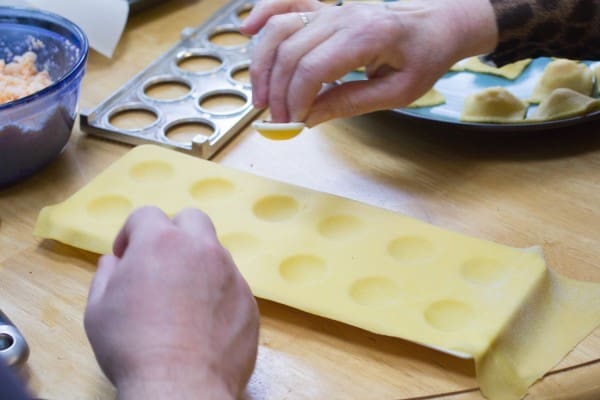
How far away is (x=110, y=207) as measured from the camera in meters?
0.88

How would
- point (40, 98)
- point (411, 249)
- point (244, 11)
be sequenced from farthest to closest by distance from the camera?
1. point (244, 11)
2. point (40, 98)
3. point (411, 249)

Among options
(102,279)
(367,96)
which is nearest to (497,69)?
(367,96)

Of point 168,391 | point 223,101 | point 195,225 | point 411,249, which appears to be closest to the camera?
point 168,391

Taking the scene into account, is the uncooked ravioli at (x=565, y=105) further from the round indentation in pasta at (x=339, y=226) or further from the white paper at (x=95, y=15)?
the white paper at (x=95, y=15)

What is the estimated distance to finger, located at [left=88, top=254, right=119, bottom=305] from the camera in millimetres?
651

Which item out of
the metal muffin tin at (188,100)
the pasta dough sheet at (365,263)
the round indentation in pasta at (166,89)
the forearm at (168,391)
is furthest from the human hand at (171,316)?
the round indentation in pasta at (166,89)

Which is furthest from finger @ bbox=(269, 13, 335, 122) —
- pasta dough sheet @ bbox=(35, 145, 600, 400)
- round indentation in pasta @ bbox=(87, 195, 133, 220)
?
round indentation in pasta @ bbox=(87, 195, 133, 220)

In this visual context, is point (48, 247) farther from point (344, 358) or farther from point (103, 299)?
point (344, 358)

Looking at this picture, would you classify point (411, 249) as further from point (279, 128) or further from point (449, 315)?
point (279, 128)

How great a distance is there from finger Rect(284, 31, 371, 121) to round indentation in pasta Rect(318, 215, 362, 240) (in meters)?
0.14

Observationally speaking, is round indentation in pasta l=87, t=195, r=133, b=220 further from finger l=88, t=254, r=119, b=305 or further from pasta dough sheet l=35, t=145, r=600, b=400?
finger l=88, t=254, r=119, b=305

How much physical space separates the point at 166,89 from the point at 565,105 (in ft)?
1.85

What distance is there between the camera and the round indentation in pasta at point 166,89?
1151 mm

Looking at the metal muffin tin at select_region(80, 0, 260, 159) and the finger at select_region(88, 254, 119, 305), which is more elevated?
the finger at select_region(88, 254, 119, 305)
